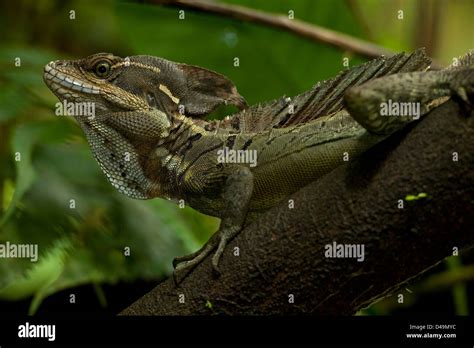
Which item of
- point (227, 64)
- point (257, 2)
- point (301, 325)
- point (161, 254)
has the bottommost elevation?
point (301, 325)

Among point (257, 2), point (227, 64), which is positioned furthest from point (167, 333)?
point (257, 2)

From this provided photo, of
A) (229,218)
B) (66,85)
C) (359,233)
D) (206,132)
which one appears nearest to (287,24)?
(206,132)

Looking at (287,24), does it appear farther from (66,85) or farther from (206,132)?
(66,85)

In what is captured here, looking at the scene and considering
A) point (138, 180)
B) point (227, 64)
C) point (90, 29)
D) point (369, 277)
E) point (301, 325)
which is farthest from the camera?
point (90, 29)

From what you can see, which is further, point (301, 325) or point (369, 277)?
point (301, 325)

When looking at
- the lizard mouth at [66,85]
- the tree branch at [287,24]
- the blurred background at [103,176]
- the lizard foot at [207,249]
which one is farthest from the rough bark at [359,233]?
the tree branch at [287,24]

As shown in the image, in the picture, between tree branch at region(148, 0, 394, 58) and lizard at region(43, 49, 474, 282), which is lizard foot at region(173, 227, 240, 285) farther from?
tree branch at region(148, 0, 394, 58)

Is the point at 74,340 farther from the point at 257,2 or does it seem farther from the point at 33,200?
the point at 257,2
